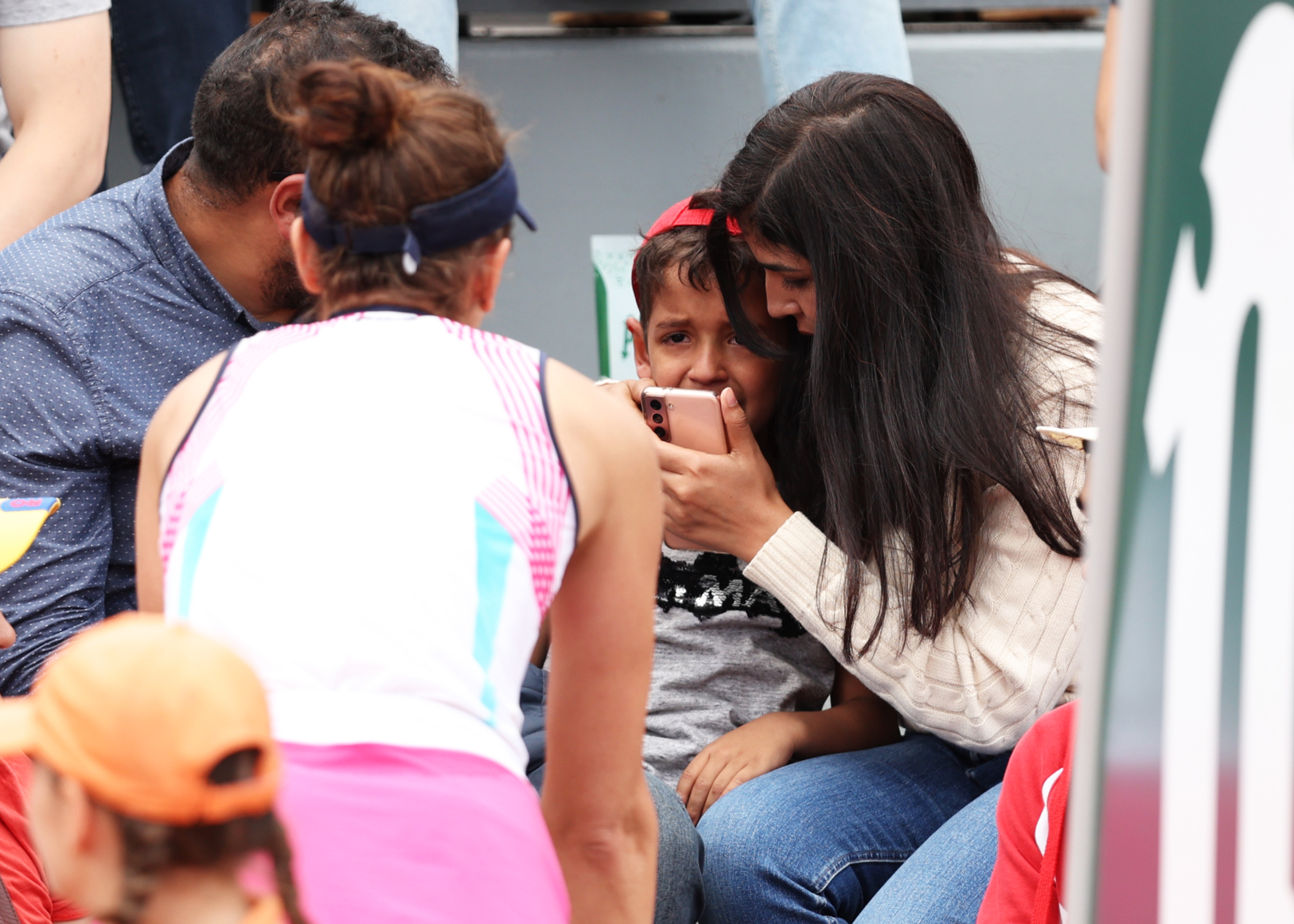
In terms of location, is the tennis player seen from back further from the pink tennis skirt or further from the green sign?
the green sign

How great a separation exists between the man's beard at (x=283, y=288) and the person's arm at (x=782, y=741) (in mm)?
781

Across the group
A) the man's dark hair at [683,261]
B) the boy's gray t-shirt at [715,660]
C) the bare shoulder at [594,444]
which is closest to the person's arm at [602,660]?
the bare shoulder at [594,444]

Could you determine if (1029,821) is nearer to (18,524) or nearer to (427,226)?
(427,226)

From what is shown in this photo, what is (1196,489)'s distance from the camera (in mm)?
545

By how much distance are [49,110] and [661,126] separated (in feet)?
3.58

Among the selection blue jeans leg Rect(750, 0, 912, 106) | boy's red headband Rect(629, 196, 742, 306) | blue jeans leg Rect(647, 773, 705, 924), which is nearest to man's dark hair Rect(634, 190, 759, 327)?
boy's red headband Rect(629, 196, 742, 306)

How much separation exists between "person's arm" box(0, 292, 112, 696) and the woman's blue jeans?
77cm

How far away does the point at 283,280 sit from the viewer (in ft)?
5.27

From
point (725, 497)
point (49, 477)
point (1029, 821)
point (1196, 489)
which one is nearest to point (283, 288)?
point (49, 477)

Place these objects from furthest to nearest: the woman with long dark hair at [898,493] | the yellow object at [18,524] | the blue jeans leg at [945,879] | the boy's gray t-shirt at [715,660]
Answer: the boy's gray t-shirt at [715,660] < the woman with long dark hair at [898,493] < the blue jeans leg at [945,879] < the yellow object at [18,524]

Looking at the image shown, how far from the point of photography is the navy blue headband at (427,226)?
87cm

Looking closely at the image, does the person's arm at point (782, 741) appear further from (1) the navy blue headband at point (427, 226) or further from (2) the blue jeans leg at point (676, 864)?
(1) the navy blue headband at point (427, 226)

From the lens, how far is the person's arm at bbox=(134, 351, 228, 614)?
0.87 metres

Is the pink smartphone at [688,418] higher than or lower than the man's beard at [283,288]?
lower
